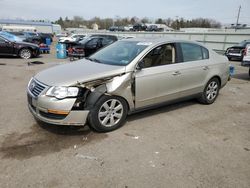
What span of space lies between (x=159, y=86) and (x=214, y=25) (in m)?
76.6

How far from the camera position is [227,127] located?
13.4ft

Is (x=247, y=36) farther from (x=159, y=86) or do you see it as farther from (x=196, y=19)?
(x=196, y=19)

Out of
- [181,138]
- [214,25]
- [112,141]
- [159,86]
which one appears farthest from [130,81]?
[214,25]

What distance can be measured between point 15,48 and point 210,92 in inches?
461

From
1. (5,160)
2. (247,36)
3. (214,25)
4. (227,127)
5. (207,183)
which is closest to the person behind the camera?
(207,183)

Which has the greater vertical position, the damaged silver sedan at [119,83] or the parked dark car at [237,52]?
the damaged silver sedan at [119,83]

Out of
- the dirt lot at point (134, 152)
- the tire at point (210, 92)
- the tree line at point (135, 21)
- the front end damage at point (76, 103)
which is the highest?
the tree line at point (135, 21)

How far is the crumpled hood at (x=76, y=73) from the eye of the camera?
339 cm

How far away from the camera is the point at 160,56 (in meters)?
4.19

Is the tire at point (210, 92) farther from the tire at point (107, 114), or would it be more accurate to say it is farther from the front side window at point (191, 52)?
the tire at point (107, 114)

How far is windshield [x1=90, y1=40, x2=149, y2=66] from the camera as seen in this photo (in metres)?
3.99

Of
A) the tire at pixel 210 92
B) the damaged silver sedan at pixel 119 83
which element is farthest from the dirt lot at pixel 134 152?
the tire at pixel 210 92

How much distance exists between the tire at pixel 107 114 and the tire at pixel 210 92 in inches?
92.3

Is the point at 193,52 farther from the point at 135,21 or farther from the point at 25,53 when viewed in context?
the point at 135,21
